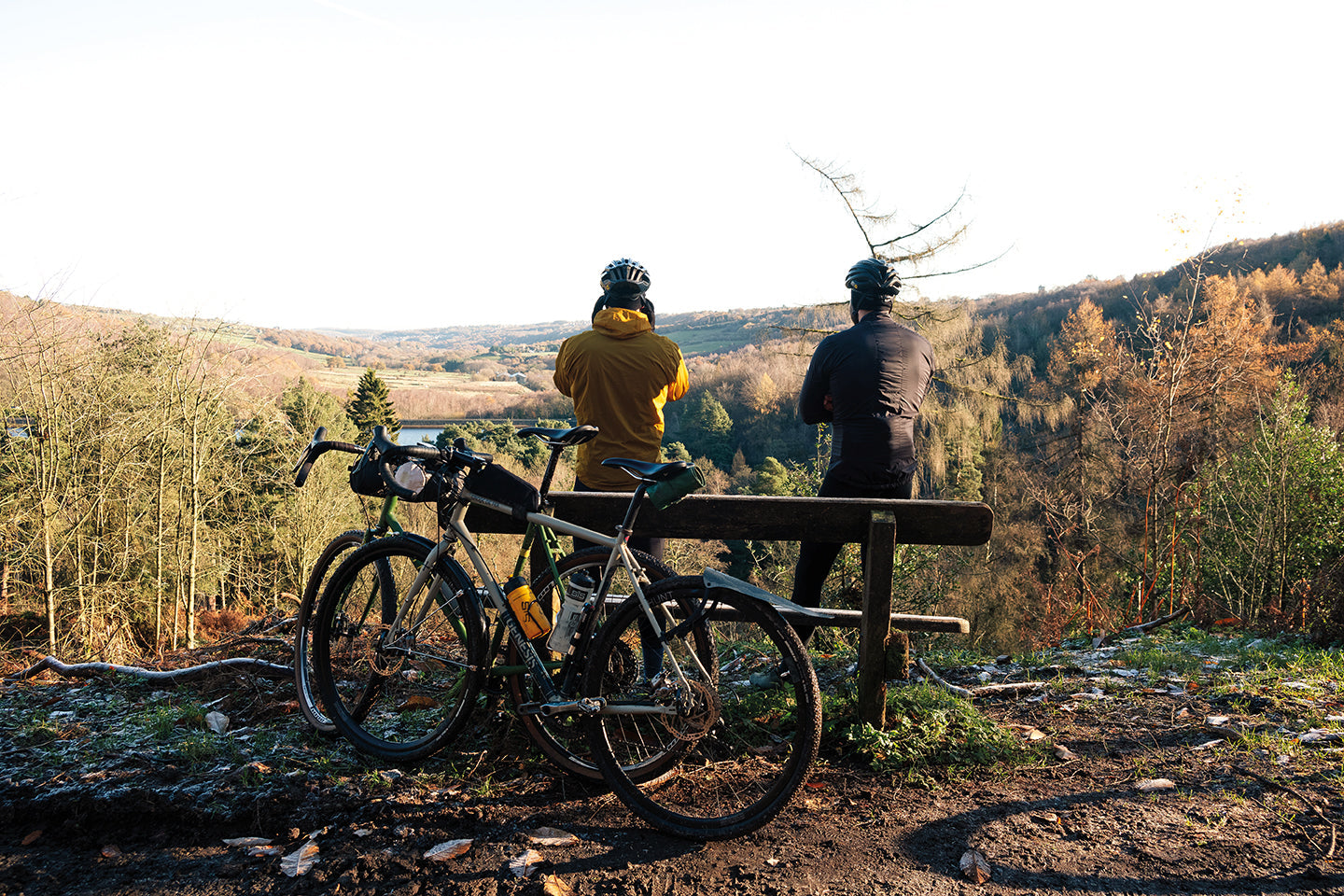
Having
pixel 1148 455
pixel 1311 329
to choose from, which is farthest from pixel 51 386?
pixel 1311 329

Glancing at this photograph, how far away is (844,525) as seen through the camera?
3.56 m

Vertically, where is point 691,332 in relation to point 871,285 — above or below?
above

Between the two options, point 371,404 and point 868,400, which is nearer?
point 868,400

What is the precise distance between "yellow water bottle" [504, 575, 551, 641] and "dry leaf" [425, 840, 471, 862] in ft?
2.52

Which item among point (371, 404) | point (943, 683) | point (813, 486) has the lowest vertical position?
point (813, 486)

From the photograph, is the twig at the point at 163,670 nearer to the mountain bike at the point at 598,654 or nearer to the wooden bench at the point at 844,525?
the mountain bike at the point at 598,654

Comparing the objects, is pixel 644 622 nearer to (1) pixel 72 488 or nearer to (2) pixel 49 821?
(2) pixel 49 821

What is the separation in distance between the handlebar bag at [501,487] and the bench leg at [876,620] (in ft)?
4.97

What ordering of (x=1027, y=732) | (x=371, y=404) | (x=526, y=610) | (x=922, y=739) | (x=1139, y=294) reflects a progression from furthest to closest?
(x=1139, y=294) → (x=371, y=404) → (x=1027, y=732) → (x=922, y=739) → (x=526, y=610)

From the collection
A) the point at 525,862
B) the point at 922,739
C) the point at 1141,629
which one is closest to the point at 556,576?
the point at 525,862

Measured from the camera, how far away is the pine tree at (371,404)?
41.0 meters

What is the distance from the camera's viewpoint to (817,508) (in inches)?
140

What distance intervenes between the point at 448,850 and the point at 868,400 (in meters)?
2.84

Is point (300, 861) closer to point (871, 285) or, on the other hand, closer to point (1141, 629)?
point (871, 285)
